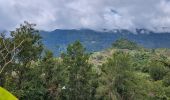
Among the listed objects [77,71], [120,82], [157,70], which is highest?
[77,71]

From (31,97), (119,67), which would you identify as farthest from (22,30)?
(119,67)

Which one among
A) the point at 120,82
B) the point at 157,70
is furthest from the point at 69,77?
the point at 157,70

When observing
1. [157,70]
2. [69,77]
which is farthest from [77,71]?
[157,70]

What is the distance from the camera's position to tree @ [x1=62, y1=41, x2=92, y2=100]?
104062mm

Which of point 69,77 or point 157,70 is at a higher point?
point 69,77

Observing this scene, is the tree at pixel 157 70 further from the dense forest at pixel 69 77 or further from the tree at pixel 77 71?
the tree at pixel 77 71

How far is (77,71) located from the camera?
10519 centimetres

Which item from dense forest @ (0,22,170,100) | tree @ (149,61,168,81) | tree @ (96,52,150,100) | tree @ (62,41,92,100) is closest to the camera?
dense forest @ (0,22,170,100)

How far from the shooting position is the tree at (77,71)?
341 feet

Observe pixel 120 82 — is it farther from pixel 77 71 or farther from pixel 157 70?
pixel 157 70

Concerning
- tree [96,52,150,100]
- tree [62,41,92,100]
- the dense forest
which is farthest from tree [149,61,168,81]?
tree [62,41,92,100]

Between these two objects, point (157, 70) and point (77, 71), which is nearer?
point (77, 71)

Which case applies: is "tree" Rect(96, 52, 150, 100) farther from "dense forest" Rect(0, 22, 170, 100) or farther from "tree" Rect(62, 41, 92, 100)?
"tree" Rect(62, 41, 92, 100)

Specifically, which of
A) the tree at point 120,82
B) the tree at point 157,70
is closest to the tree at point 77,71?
the tree at point 120,82
